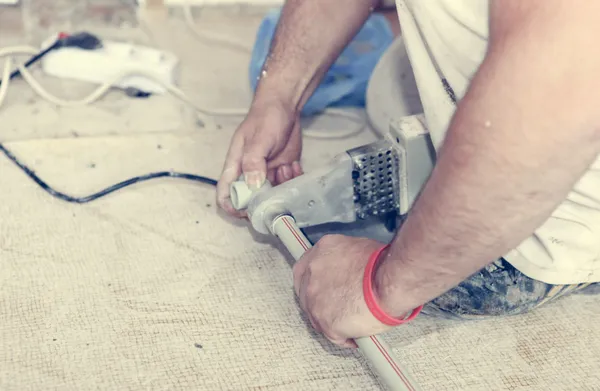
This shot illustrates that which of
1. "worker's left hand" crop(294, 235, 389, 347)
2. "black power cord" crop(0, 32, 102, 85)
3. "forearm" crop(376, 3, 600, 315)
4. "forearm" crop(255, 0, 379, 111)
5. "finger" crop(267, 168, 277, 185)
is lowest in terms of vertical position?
"black power cord" crop(0, 32, 102, 85)

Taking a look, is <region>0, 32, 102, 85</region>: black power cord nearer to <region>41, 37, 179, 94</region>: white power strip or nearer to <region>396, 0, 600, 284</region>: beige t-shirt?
<region>41, 37, 179, 94</region>: white power strip

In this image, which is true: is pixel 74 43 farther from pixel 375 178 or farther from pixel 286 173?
pixel 375 178

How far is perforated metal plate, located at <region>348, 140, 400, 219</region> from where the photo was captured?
2.94ft

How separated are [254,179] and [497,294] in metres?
0.32

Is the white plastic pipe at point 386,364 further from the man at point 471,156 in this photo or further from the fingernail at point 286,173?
the fingernail at point 286,173

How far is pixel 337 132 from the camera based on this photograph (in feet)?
3.96

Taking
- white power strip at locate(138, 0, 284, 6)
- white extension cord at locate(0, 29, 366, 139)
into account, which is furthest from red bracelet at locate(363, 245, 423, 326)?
white power strip at locate(138, 0, 284, 6)

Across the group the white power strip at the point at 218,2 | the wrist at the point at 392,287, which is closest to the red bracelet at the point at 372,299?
the wrist at the point at 392,287

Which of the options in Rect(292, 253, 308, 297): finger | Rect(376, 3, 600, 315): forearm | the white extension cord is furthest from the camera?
the white extension cord

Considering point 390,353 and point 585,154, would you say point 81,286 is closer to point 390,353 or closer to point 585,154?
point 390,353

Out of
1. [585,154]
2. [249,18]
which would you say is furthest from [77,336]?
[249,18]

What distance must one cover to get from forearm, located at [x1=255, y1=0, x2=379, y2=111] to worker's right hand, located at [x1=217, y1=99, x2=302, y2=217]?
29mm

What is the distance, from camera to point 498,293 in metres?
0.83

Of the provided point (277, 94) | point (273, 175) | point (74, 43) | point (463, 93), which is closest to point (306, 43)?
point (277, 94)
